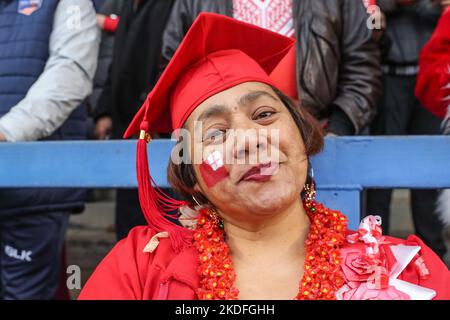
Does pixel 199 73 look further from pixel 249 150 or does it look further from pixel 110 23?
pixel 110 23

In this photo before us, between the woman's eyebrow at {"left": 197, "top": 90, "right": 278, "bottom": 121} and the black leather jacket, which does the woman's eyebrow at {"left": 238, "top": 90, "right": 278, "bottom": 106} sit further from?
the black leather jacket

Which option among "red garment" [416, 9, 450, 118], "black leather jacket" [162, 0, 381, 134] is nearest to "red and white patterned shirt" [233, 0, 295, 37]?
"black leather jacket" [162, 0, 381, 134]

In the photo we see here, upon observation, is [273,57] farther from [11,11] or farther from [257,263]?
[11,11]

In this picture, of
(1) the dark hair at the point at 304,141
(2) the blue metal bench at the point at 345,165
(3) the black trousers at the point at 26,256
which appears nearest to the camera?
(1) the dark hair at the point at 304,141

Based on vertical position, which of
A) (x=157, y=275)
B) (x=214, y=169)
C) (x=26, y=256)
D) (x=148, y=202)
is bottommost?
(x=26, y=256)

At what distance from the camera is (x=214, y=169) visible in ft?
5.67

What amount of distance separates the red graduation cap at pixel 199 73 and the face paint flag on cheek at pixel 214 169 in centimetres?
15

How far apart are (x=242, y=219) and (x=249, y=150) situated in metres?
0.21

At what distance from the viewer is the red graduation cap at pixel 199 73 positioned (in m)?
1.76

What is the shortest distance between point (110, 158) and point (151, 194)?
1.66 ft

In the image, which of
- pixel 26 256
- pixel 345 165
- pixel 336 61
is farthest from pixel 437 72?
pixel 26 256

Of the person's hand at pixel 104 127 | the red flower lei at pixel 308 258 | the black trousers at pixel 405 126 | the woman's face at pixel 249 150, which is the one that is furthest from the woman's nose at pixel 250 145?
the person's hand at pixel 104 127

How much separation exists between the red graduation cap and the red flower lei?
0.24 feet

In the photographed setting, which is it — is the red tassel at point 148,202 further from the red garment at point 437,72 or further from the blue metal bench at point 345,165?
the red garment at point 437,72
